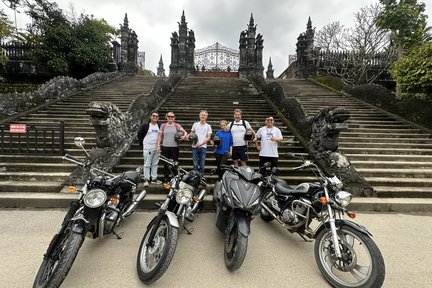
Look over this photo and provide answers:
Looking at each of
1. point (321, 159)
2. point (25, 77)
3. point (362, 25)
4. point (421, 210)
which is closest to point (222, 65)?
point (362, 25)

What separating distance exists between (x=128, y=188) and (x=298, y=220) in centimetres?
217

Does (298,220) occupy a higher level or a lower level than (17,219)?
higher

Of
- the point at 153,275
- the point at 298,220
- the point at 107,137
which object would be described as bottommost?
the point at 153,275

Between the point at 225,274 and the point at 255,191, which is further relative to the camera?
the point at 255,191

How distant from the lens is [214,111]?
8.44m

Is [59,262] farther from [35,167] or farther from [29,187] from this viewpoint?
[35,167]

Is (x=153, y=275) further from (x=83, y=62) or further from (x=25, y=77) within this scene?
(x=25, y=77)

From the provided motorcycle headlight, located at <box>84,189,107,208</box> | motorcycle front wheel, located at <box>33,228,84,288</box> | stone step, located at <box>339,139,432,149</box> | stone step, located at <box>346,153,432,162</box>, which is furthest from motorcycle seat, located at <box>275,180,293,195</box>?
stone step, located at <box>339,139,432,149</box>

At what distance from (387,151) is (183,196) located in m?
6.11

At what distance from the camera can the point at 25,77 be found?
1459 cm

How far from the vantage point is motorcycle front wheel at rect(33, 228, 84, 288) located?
1962 mm

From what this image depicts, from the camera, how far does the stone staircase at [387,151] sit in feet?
16.1

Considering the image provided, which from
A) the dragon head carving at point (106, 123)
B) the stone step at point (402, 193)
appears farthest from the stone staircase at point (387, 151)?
the dragon head carving at point (106, 123)

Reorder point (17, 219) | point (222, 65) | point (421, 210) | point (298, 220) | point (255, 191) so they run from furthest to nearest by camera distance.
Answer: point (222, 65)
point (421, 210)
point (17, 219)
point (298, 220)
point (255, 191)
